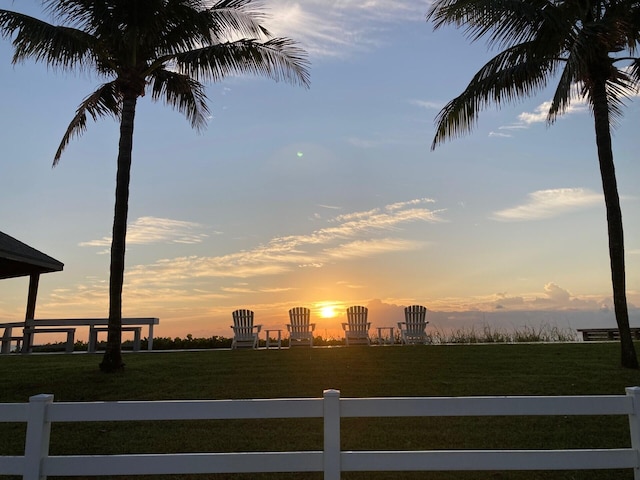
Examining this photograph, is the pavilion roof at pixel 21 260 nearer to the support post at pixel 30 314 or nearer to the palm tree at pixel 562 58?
the support post at pixel 30 314

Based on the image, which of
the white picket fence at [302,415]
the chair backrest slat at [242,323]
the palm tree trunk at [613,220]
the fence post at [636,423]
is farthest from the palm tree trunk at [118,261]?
the palm tree trunk at [613,220]

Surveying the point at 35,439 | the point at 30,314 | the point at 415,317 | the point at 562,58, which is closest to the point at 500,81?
the point at 562,58

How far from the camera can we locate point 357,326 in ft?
47.1

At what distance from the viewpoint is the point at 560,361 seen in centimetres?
1014

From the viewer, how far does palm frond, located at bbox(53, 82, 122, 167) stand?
41.3 ft

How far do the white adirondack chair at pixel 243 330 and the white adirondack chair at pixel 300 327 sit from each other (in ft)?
2.82

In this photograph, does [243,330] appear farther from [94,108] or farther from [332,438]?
[332,438]

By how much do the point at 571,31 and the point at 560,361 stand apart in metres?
5.97

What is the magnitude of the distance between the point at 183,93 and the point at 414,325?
326 inches

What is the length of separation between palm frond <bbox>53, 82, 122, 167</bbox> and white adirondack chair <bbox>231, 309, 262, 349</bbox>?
5.86 m

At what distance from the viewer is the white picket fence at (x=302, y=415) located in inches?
151

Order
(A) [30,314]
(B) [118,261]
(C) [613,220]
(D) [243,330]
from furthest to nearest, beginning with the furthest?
(A) [30,314] < (D) [243,330] < (B) [118,261] < (C) [613,220]

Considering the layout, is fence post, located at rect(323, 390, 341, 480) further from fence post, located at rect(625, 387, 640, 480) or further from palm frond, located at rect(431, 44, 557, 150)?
palm frond, located at rect(431, 44, 557, 150)

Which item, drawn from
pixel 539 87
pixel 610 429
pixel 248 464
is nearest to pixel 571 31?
pixel 539 87
